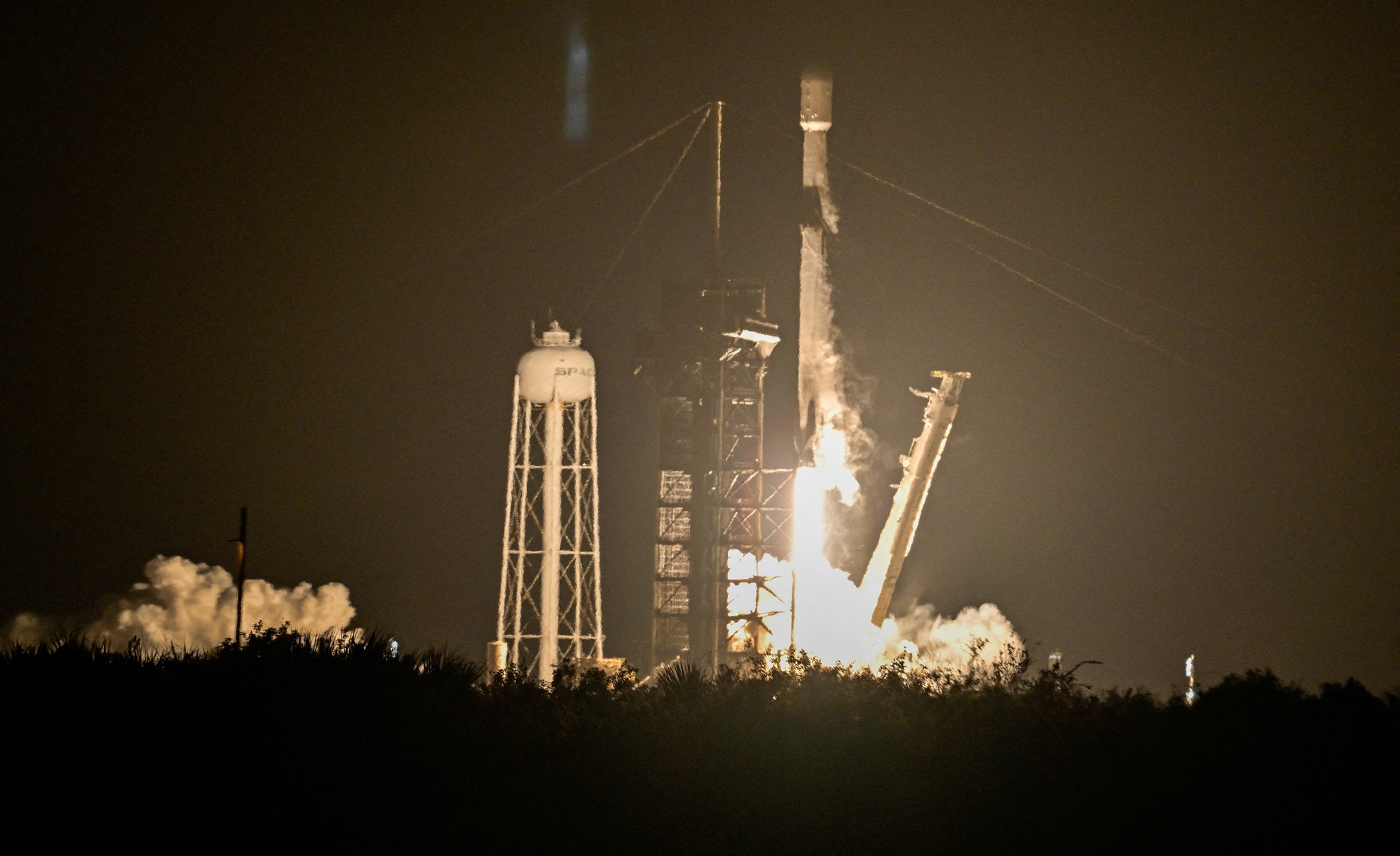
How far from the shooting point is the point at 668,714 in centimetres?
2367

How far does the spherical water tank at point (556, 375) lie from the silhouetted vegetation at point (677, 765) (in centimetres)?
2366

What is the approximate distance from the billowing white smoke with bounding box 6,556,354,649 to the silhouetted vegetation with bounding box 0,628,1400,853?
88.9 feet

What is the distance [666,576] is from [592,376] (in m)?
6.77

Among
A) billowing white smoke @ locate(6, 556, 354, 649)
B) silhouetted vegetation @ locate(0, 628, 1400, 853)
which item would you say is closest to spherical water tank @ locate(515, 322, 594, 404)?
billowing white smoke @ locate(6, 556, 354, 649)

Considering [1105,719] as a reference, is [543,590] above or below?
above

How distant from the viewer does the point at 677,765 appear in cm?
2189

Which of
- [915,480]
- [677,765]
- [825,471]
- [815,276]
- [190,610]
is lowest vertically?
[677,765]

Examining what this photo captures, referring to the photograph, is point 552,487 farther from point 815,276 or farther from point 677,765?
point 677,765

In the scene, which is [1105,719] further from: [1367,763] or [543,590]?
[543,590]

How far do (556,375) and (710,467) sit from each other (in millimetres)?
6843

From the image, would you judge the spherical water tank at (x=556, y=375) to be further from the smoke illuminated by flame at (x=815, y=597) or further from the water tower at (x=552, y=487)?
the smoke illuminated by flame at (x=815, y=597)

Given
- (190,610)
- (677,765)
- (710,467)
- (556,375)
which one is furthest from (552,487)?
(677,765)

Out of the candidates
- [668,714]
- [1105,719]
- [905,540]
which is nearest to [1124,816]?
[1105,719]

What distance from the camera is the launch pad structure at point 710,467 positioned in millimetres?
43375
